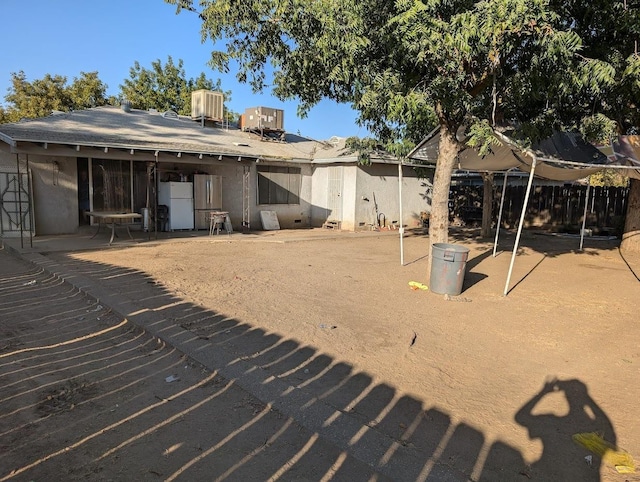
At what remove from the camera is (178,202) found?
14258 mm

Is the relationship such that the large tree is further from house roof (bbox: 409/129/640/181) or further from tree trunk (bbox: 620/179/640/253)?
tree trunk (bbox: 620/179/640/253)

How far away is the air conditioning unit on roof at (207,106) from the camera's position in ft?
60.2

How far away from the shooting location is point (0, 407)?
337cm

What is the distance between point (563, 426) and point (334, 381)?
72.6 inches

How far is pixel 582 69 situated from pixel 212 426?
23.0 feet

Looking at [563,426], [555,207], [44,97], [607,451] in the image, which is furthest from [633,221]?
[44,97]

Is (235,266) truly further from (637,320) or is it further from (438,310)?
(637,320)

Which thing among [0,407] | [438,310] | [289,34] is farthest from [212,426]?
[289,34]

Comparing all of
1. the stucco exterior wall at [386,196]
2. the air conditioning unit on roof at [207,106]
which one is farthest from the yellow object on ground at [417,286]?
the air conditioning unit on roof at [207,106]

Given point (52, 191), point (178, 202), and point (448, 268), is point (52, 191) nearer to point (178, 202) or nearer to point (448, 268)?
point (178, 202)

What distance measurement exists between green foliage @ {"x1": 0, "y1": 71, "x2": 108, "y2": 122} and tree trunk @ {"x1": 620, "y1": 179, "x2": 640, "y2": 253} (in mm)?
28578

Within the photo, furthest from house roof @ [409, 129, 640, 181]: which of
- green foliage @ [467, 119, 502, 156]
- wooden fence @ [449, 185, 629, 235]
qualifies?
wooden fence @ [449, 185, 629, 235]

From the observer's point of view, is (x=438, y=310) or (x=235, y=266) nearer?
(x=438, y=310)

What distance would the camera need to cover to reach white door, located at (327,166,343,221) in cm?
1689
